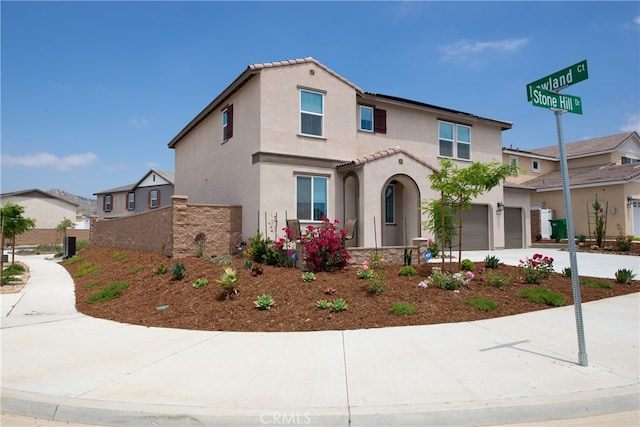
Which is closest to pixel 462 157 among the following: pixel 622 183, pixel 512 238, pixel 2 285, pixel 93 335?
pixel 512 238

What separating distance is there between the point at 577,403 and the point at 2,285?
15774mm

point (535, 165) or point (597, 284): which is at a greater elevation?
point (535, 165)

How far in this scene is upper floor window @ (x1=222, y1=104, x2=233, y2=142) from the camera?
55.8ft

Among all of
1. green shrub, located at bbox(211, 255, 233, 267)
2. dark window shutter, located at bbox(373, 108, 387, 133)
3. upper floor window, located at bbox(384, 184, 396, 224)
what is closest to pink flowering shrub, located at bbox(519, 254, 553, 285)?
upper floor window, located at bbox(384, 184, 396, 224)

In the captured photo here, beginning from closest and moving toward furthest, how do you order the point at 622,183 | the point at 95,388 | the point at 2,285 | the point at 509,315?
the point at 95,388 → the point at 509,315 → the point at 2,285 → the point at 622,183

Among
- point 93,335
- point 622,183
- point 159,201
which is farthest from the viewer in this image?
point 159,201

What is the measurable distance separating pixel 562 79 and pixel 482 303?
4.62 m

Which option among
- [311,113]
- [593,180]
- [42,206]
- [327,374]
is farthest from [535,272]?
[42,206]

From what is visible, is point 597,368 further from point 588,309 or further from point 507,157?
point 507,157

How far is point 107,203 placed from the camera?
50000mm

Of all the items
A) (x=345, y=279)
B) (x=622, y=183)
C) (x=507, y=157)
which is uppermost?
(x=507, y=157)

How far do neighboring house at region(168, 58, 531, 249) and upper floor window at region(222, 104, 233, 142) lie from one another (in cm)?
4

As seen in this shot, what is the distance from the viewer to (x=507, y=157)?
27906mm

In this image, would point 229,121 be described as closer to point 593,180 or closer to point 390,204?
point 390,204
